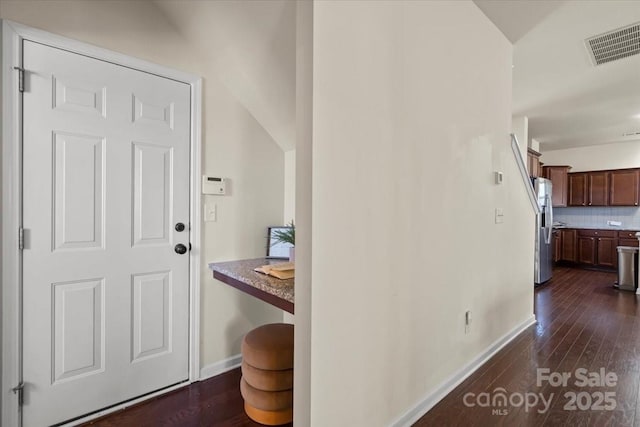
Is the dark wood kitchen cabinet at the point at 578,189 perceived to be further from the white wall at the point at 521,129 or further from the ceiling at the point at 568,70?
the white wall at the point at 521,129

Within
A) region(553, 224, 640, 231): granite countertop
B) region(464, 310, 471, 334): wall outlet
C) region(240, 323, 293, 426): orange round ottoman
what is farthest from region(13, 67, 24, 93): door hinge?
region(553, 224, 640, 231): granite countertop

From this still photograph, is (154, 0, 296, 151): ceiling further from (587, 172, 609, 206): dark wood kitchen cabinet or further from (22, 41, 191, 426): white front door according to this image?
(587, 172, 609, 206): dark wood kitchen cabinet

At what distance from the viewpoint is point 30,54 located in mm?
1572

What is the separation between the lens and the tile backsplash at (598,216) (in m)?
6.17

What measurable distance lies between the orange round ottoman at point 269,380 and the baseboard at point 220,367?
57cm

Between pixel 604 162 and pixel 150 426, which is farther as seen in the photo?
pixel 604 162

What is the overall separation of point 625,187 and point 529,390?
21.1 ft

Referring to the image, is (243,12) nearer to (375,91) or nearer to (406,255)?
(375,91)

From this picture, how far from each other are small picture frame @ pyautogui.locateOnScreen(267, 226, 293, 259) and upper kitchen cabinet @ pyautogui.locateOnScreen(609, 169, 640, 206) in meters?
7.22

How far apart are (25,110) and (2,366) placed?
4.22 ft

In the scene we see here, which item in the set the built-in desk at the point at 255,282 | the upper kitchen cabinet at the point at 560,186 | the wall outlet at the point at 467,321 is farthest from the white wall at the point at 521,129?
the built-in desk at the point at 255,282

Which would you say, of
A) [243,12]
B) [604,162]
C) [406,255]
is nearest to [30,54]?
[243,12]

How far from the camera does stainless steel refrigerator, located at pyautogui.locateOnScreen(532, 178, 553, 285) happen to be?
15.4ft

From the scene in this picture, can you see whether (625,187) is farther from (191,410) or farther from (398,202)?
(191,410)
